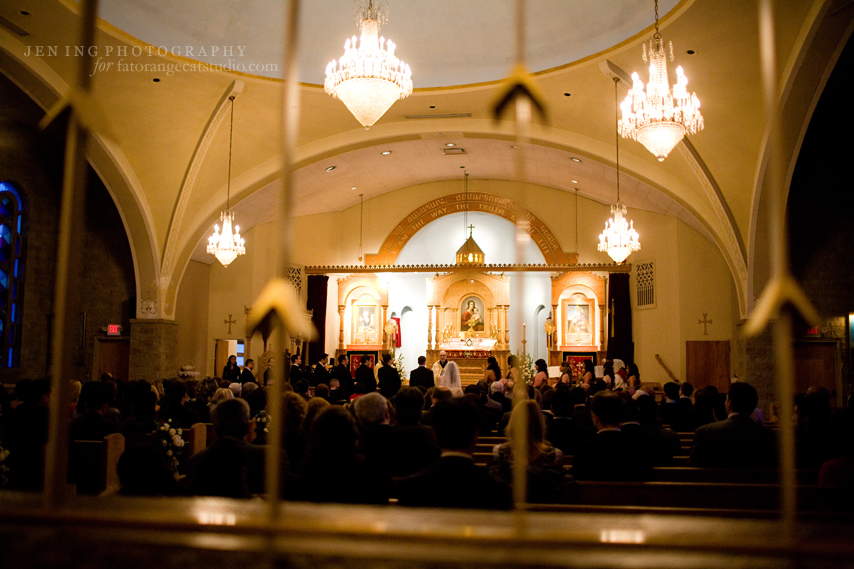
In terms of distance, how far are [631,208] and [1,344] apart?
14.4 m

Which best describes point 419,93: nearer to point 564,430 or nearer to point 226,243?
point 226,243

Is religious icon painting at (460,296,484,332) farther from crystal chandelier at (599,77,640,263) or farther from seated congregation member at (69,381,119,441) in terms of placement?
seated congregation member at (69,381,119,441)

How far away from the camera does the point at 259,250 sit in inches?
642

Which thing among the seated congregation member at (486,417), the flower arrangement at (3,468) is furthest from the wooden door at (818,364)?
the flower arrangement at (3,468)

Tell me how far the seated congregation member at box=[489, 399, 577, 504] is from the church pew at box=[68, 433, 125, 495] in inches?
86.4

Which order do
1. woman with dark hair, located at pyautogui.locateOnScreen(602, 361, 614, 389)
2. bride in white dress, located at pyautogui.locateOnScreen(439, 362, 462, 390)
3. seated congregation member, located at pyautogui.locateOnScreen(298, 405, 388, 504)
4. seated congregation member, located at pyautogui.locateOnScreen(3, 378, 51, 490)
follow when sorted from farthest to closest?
woman with dark hair, located at pyautogui.locateOnScreen(602, 361, 614, 389), bride in white dress, located at pyautogui.locateOnScreen(439, 362, 462, 390), seated congregation member, located at pyautogui.locateOnScreen(3, 378, 51, 490), seated congregation member, located at pyautogui.locateOnScreen(298, 405, 388, 504)

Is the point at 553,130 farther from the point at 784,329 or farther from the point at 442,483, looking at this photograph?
the point at 784,329

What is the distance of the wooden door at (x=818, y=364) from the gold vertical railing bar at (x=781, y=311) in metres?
12.7

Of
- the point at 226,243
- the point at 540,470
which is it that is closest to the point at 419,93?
the point at 226,243

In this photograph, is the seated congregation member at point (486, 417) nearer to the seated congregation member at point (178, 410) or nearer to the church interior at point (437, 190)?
the church interior at point (437, 190)

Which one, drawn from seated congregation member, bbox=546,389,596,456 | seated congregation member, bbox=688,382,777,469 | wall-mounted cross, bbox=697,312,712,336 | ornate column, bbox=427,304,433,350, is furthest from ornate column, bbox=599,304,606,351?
seated congregation member, bbox=688,382,777,469

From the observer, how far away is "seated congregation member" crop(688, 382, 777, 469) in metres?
3.49

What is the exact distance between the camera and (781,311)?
0.88 m

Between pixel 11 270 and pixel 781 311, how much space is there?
1507 cm
